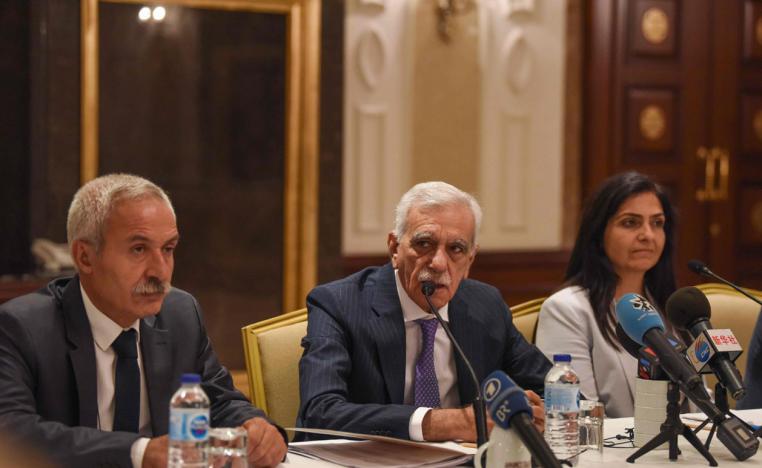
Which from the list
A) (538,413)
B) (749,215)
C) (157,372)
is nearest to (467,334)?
(538,413)

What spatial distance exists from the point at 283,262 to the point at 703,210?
2565 millimetres

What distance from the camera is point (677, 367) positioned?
2.22 m

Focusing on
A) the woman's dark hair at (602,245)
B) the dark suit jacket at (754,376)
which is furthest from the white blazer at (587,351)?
the dark suit jacket at (754,376)

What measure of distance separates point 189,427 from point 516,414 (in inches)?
21.9

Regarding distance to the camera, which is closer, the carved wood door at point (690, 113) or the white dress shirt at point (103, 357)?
the white dress shirt at point (103, 357)

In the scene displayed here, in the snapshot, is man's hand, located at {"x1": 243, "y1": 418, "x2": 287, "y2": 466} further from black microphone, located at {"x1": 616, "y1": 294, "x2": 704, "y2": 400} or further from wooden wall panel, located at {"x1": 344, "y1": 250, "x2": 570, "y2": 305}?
wooden wall panel, located at {"x1": 344, "y1": 250, "x2": 570, "y2": 305}

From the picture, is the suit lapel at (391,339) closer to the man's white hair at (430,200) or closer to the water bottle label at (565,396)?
the man's white hair at (430,200)

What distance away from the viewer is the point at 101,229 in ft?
8.12

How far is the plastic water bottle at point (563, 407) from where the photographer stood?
2.47 m

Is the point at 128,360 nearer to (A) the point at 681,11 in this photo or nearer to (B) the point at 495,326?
(B) the point at 495,326

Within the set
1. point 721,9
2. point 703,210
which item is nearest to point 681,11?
point 721,9

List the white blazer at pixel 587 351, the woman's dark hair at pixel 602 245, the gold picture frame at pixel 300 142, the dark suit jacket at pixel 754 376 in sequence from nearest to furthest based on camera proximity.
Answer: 1. the dark suit jacket at pixel 754 376
2. the white blazer at pixel 587 351
3. the woman's dark hair at pixel 602 245
4. the gold picture frame at pixel 300 142

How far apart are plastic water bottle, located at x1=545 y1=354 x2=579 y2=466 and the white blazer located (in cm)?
86

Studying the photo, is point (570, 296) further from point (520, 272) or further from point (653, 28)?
point (653, 28)
